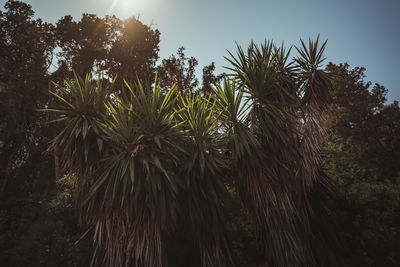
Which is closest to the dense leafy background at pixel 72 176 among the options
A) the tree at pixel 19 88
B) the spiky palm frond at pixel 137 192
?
the tree at pixel 19 88

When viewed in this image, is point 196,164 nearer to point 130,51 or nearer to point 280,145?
point 280,145

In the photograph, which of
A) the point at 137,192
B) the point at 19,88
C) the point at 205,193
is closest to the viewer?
the point at 137,192

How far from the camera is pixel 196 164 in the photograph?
3.54 meters

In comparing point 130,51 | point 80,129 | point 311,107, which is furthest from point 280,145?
point 130,51

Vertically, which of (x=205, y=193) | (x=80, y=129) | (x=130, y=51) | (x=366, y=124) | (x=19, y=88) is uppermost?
(x=130, y=51)

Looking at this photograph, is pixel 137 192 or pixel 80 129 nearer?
pixel 137 192

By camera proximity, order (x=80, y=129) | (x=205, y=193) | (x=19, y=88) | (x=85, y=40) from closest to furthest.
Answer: (x=80, y=129) < (x=205, y=193) < (x=19, y=88) < (x=85, y=40)

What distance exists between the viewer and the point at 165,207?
10.2 feet

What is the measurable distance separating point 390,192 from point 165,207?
527cm

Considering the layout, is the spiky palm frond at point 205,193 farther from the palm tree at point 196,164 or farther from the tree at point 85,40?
the tree at point 85,40

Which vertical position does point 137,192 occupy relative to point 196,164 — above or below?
below

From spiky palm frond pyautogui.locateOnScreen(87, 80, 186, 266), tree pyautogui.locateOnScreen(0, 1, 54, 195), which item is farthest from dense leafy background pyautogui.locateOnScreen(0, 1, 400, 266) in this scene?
spiky palm frond pyautogui.locateOnScreen(87, 80, 186, 266)

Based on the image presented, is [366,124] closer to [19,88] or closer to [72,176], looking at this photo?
[72,176]

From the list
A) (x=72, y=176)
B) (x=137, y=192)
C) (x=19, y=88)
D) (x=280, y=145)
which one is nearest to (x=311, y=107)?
(x=280, y=145)
